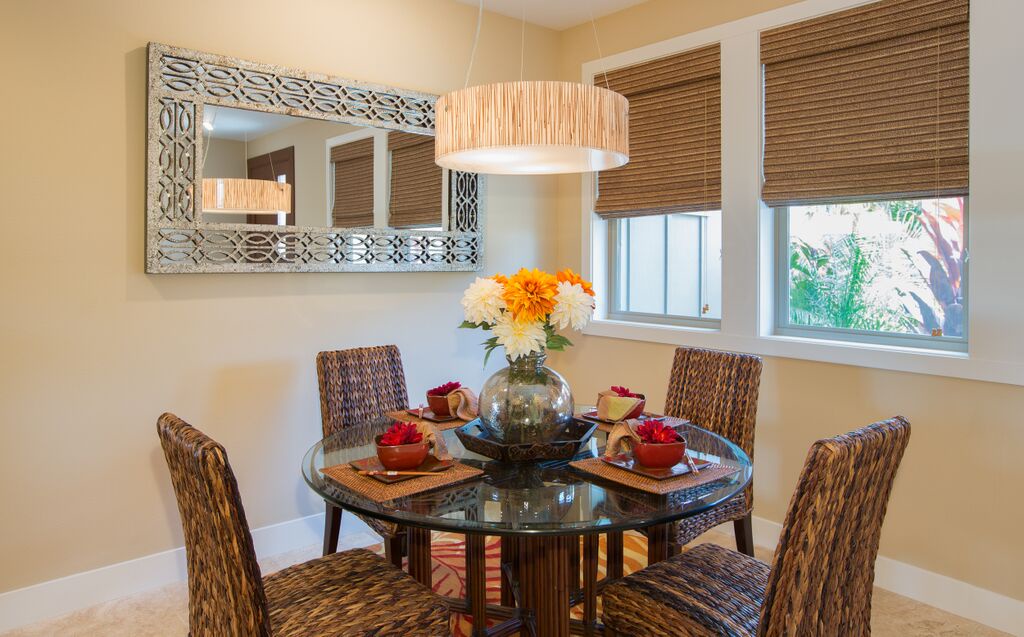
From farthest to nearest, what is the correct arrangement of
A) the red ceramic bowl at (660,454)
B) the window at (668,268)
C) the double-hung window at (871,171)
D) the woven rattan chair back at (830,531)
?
the window at (668,268), the double-hung window at (871,171), the red ceramic bowl at (660,454), the woven rattan chair back at (830,531)

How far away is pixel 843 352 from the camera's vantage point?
9.56 feet

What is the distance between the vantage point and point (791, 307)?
323cm

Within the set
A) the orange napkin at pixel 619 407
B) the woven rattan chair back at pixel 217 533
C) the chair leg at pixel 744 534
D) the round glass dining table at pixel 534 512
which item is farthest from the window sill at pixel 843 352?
the woven rattan chair back at pixel 217 533

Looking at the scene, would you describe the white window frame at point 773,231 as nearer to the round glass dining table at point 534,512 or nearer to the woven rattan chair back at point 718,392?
the woven rattan chair back at point 718,392

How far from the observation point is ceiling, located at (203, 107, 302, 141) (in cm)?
284

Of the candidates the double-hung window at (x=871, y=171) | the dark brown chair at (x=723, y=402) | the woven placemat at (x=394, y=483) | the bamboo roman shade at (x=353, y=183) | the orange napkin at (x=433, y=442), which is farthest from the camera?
the bamboo roman shade at (x=353, y=183)

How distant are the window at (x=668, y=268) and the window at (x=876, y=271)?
1.24 feet

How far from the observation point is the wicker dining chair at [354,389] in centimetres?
264

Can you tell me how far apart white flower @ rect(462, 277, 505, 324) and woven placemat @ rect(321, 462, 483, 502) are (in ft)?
1.32

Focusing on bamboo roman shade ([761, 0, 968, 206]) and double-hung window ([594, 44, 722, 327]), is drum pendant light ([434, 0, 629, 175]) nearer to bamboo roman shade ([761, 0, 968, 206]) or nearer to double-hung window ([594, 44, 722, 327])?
bamboo roman shade ([761, 0, 968, 206])

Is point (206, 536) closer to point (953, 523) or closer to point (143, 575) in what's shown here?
point (143, 575)

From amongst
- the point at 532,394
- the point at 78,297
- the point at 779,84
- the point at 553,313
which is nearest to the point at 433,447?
the point at 532,394

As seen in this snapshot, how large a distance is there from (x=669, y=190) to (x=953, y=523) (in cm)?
190

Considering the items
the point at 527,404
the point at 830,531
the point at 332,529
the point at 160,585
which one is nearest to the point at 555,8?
the point at 527,404
